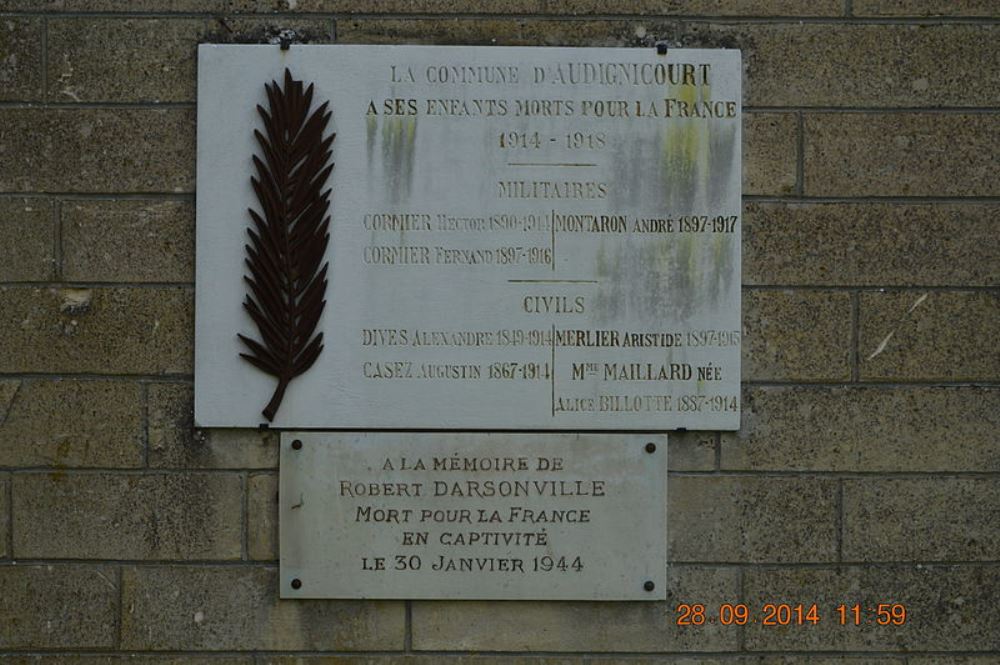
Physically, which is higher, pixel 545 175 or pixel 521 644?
pixel 545 175

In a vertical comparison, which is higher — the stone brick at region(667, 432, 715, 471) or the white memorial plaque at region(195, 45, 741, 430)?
the white memorial plaque at region(195, 45, 741, 430)

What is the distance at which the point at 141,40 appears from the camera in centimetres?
375

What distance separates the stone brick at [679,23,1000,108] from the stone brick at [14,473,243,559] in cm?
221

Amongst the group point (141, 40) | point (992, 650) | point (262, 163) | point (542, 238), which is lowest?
point (992, 650)

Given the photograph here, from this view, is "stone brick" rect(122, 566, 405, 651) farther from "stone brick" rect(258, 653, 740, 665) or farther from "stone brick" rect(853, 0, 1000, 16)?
"stone brick" rect(853, 0, 1000, 16)

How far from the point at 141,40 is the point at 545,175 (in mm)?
1423

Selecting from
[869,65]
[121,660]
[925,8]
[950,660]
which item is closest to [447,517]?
[121,660]

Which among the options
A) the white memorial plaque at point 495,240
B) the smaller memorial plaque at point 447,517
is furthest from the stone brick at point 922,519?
the smaller memorial plaque at point 447,517

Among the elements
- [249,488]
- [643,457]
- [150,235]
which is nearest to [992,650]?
[643,457]

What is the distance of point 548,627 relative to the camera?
3730 mm

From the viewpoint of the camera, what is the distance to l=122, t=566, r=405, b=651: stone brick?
12.2 ft

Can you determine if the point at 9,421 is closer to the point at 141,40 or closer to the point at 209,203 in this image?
the point at 209,203

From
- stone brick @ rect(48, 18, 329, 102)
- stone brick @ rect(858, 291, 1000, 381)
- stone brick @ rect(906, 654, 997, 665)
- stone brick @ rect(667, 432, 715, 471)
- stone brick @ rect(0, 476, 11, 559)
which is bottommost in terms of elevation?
stone brick @ rect(906, 654, 997, 665)
